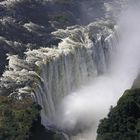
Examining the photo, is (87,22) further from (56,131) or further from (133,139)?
(133,139)

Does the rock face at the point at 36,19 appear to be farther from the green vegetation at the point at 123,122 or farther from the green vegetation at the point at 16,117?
the green vegetation at the point at 123,122

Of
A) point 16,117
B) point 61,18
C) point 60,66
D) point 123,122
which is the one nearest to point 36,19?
point 61,18

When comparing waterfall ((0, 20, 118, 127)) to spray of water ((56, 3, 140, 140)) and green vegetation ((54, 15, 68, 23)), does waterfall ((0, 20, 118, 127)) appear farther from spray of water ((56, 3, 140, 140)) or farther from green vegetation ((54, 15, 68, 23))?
green vegetation ((54, 15, 68, 23))

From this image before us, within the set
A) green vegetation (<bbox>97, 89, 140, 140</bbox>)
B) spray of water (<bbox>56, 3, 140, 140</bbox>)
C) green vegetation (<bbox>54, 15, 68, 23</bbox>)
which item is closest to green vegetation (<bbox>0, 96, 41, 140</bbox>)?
green vegetation (<bbox>97, 89, 140, 140</bbox>)

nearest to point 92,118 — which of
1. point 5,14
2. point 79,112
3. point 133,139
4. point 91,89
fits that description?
point 79,112

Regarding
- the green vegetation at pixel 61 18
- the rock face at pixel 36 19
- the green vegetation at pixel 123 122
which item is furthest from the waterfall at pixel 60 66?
the green vegetation at pixel 123 122
